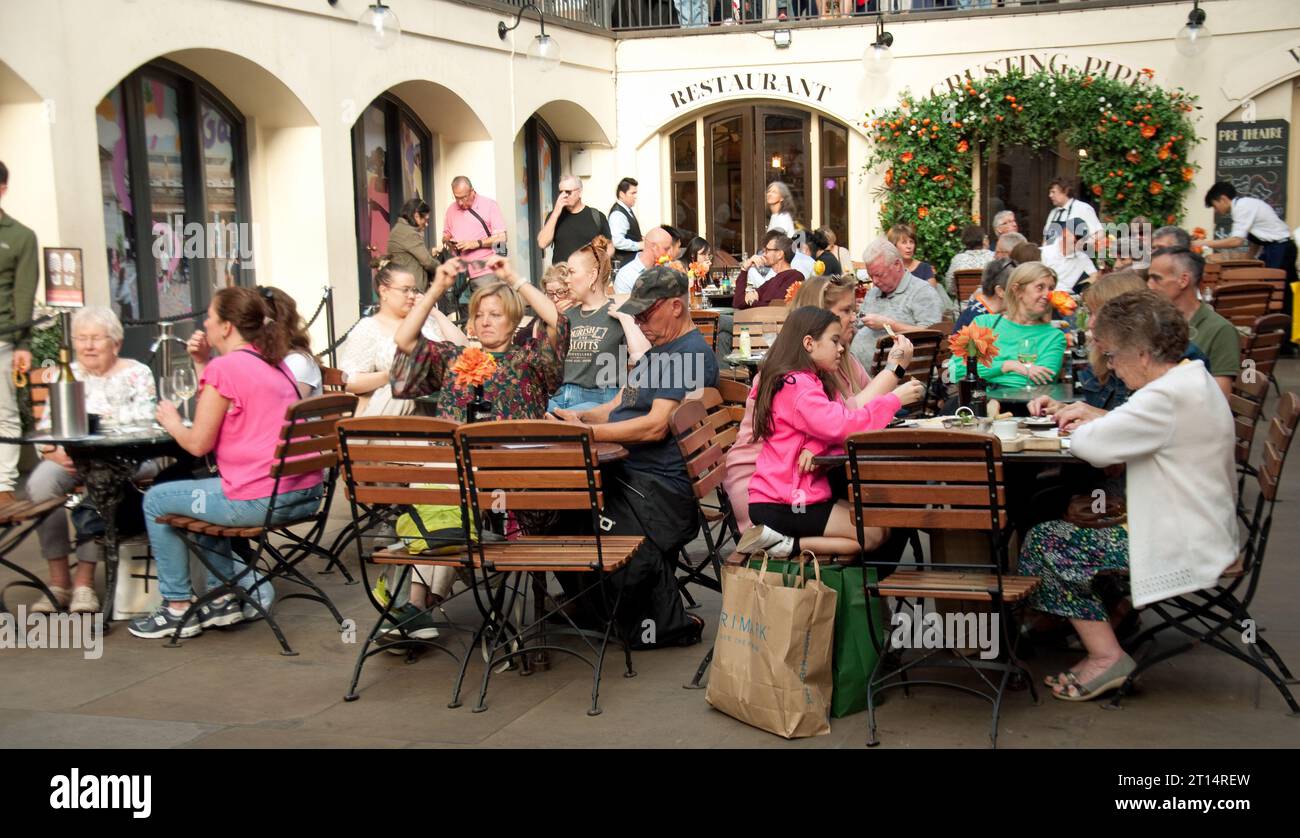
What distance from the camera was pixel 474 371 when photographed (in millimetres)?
5895

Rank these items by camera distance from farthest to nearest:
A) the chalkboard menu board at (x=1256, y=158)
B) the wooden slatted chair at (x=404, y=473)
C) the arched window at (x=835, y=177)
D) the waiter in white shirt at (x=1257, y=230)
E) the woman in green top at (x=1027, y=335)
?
the arched window at (x=835, y=177), the chalkboard menu board at (x=1256, y=158), the waiter in white shirt at (x=1257, y=230), the woman in green top at (x=1027, y=335), the wooden slatted chair at (x=404, y=473)

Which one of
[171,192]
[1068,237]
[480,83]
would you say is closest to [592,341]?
[171,192]

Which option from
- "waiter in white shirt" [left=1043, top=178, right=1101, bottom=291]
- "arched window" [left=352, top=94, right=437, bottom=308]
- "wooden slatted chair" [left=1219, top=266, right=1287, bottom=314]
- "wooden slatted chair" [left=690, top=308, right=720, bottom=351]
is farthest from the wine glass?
"wooden slatted chair" [left=1219, top=266, right=1287, bottom=314]

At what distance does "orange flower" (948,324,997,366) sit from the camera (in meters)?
6.38

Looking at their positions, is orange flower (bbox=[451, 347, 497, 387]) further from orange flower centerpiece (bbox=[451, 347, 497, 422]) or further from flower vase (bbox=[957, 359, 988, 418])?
flower vase (bbox=[957, 359, 988, 418])

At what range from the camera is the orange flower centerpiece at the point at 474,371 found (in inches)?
232

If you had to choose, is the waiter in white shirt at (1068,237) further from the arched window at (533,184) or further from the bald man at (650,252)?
the arched window at (533,184)

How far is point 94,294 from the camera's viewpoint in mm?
9625

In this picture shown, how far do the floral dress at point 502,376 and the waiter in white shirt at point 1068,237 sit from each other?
Result: 6.52 m

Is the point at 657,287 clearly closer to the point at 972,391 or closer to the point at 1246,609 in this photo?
the point at 972,391

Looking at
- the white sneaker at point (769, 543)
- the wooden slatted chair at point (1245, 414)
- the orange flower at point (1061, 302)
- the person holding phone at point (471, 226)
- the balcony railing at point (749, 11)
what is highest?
the balcony railing at point (749, 11)

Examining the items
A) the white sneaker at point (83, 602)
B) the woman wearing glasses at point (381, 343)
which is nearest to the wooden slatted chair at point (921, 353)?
the woman wearing glasses at point (381, 343)

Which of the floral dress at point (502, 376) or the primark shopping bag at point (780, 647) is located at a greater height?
the floral dress at point (502, 376)

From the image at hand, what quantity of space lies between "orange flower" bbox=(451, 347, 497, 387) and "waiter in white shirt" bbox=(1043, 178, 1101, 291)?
23.0 ft
